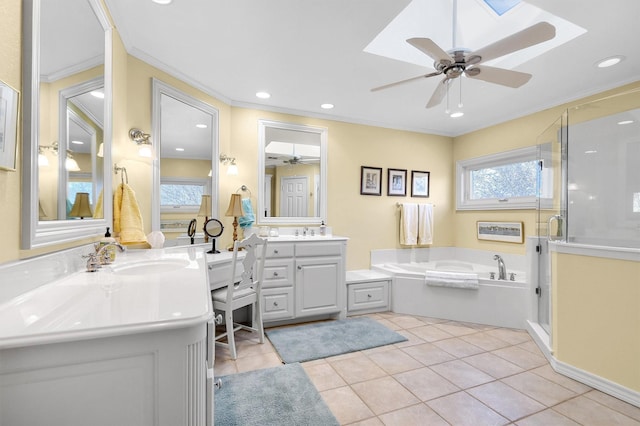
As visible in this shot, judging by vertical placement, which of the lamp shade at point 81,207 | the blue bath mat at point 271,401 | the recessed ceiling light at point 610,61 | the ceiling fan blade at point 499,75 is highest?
the recessed ceiling light at point 610,61

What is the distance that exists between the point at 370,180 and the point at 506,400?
2.72 m

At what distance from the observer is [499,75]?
6.75 feet

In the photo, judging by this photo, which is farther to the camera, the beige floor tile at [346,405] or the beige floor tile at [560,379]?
the beige floor tile at [560,379]

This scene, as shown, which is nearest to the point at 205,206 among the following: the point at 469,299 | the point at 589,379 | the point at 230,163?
the point at 230,163

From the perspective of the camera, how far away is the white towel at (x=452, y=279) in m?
3.10

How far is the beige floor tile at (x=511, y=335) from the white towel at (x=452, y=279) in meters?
0.43

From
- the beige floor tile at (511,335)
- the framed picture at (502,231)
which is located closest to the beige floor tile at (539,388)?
the beige floor tile at (511,335)

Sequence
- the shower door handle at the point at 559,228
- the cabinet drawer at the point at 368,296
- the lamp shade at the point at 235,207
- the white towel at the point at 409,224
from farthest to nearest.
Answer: the white towel at the point at 409,224 < the cabinet drawer at the point at 368,296 < the lamp shade at the point at 235,207 < the shower door handle at the point at 559,228

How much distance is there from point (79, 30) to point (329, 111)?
260cm

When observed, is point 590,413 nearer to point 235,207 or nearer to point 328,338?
point 328,338

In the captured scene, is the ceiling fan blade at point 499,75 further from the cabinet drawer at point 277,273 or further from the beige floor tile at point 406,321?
the beige floor tile at point 406,321

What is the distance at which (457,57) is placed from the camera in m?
1.93

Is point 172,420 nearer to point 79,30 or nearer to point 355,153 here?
point 79,30

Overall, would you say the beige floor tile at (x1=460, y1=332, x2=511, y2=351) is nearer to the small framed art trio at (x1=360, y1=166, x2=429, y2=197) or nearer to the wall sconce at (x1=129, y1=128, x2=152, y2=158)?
the small framed art trio at (x1=360, y1=166, x2=429, y2=197)
